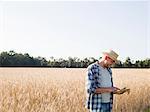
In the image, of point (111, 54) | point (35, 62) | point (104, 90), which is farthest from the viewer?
point (35, 62)

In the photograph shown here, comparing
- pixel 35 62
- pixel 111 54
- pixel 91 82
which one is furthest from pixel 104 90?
pixel 35 62

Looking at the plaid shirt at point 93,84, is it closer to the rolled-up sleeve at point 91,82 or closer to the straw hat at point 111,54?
the rolled-up sleeve at point 91,82

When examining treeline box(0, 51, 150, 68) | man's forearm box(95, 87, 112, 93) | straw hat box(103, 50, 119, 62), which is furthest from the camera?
treeline box(0, 51, 150, 68)

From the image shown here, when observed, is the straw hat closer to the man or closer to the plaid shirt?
the man

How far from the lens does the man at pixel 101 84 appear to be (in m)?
5.98

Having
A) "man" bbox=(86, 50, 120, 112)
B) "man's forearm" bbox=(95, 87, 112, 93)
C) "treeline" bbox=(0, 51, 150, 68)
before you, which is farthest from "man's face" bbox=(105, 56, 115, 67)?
"treeline" bbox=(0, 51, 150, 68)

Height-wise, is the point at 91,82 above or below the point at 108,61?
below

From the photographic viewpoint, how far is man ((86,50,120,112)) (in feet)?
19.6

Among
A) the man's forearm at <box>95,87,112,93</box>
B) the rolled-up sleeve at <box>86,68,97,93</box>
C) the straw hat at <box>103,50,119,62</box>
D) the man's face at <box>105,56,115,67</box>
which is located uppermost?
the straw hat at <box>103,50,119,62</box>

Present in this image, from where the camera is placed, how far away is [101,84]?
6117 mm

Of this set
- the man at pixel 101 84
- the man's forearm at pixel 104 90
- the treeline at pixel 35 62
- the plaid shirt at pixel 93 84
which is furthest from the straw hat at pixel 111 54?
the treeline at pixel 35 62

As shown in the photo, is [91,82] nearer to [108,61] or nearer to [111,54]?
[108,61]

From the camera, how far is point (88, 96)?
6.20 meters

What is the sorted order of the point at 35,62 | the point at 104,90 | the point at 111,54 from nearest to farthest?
1. the point at 111,54
2. the point at 104,90
3. the point at 35,62
